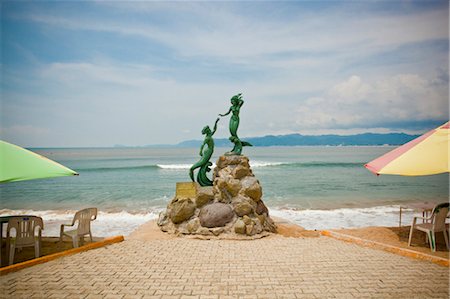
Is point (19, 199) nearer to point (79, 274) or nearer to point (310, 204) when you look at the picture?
point (79, 274)

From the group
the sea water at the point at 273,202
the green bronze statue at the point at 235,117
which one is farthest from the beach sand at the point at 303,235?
the green bronze statue at the point at 235,117

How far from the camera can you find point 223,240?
9148mm

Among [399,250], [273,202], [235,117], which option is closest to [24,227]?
[235,117]

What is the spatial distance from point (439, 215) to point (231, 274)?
230 inches

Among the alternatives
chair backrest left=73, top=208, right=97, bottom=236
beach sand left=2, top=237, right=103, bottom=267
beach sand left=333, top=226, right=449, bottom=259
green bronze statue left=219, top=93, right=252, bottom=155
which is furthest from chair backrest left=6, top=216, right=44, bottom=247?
beach sand left=333, top=226, right=449, bottom=259

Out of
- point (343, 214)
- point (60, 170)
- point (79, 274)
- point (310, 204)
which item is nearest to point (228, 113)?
point (60, 170)

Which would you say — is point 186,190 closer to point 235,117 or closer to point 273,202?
point 235,117

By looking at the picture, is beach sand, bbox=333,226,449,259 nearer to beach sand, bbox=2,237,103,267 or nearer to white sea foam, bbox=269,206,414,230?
white sea foam, bbox=269,206,414,230

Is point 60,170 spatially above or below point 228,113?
below

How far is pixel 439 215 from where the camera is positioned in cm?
752

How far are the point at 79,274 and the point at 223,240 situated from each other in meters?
4.43

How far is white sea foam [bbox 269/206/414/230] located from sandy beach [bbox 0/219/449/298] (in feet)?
18.5

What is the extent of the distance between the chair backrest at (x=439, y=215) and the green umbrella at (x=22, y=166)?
9358 millimetres

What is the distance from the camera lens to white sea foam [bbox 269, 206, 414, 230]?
13273 mm
